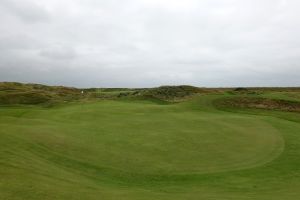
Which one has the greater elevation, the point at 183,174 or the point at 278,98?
the point at 278,98

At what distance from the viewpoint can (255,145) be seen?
2619 centimetres

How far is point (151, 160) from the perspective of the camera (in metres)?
21.9

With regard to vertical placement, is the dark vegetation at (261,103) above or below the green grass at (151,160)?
above

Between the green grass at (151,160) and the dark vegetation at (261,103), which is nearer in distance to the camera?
the green grass at (151,160)

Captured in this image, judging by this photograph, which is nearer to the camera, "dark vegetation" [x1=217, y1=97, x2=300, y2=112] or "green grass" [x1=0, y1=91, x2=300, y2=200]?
"green grass" [x1=0, y1=91, x2=300, y2=200]

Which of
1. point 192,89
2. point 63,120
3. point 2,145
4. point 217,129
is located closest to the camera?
point 2,145

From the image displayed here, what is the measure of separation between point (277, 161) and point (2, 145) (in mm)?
14827

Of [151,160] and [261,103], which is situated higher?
[261,103]

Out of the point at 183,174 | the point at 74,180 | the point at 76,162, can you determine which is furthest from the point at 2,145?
the point at 183,174

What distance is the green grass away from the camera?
15402mm

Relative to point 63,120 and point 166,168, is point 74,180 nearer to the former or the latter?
point 166,168

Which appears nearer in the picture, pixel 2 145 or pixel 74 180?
pixel 74 180

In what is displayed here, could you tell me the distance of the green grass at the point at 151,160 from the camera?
50.5 ft

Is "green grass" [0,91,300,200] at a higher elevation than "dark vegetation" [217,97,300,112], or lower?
lower
